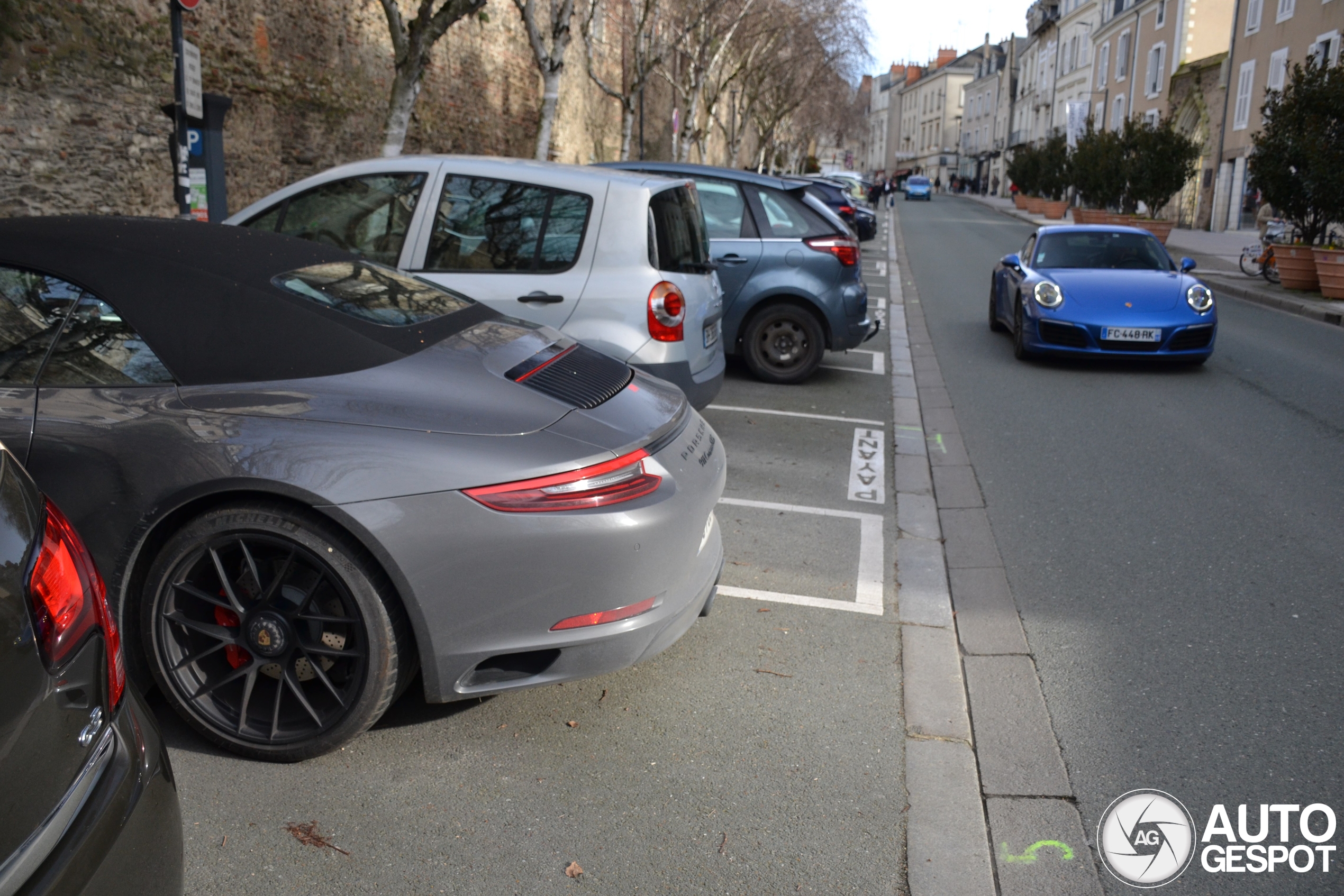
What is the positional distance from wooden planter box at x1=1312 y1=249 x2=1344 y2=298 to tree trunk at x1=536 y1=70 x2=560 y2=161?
483 inches

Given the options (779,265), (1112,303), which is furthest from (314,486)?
(1112,303)

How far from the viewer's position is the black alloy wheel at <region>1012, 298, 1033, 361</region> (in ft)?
35.1

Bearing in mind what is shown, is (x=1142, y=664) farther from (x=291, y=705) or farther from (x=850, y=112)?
(x=850, y=112)

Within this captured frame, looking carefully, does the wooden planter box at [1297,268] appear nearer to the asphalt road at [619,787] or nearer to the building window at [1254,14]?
the asphalt road at [619,787]

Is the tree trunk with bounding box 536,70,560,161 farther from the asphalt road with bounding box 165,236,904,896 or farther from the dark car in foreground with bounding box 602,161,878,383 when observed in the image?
the asphalt road with bounding box 165,236,904,896

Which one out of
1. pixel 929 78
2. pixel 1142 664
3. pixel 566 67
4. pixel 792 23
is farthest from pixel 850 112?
pixel 1142 664

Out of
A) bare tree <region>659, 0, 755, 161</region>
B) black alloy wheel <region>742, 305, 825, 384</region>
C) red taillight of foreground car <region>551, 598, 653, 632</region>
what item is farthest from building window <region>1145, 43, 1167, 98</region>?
red taillight of foreground car <region>551, 598, 653, 632</region>

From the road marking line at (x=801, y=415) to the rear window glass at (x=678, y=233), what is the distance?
1.78 metres

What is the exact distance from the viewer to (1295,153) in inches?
681

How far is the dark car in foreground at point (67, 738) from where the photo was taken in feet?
5.07

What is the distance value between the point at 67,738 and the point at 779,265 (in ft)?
26.4

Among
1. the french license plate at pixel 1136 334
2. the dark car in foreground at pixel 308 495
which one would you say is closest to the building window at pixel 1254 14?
the french license plate at pixel 1136 334

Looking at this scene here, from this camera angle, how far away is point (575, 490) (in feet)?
9.53

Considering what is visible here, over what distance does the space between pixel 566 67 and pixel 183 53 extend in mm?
24273
